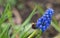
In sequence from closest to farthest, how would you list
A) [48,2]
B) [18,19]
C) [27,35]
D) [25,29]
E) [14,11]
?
[27,35], [25,29], [18,19], [14,11], [48,2]

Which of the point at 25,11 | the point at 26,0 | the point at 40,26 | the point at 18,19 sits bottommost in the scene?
the point at 40,26

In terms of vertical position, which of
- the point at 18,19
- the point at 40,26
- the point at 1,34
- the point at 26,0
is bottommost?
the point at 40,26

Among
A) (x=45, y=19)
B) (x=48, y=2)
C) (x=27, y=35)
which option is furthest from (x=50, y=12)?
(x=48, y=2)

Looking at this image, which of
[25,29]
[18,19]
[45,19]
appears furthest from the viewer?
[18,19]

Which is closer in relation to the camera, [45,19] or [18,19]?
[45,19]

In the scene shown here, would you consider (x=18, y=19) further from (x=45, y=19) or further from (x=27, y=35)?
(x=45, y=19)

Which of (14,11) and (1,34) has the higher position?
(14,11)

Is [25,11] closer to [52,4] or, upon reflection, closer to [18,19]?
[18,19]

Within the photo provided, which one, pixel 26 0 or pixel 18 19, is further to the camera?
pixel 26 0

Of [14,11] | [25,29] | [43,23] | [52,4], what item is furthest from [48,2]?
[43,23]
